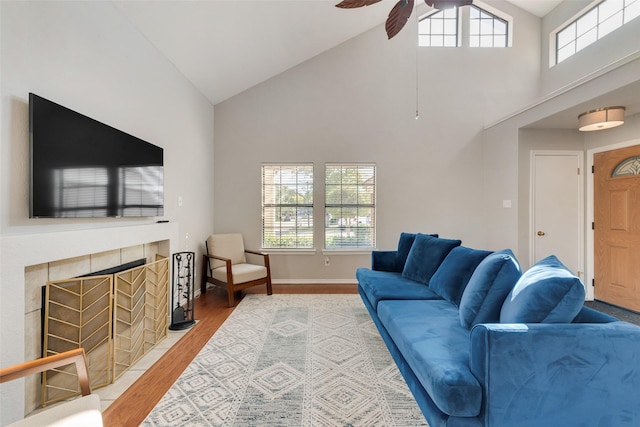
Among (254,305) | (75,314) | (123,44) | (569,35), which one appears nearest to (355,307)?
(254,305)

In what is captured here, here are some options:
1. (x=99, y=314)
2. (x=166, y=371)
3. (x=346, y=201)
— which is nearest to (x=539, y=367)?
(x=166, y=371)

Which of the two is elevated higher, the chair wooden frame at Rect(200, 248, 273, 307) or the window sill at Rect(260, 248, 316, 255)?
the window sill at Rect(260, 248, 316, 255)

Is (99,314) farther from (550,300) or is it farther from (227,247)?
(550,300)

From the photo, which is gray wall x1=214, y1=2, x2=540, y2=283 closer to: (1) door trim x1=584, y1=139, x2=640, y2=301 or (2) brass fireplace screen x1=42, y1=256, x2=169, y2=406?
(1) door trim x1=584, y1=139, x2=640, y2=301

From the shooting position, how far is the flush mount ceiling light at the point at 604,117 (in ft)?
9.87

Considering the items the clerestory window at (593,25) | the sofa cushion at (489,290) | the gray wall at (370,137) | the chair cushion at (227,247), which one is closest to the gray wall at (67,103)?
the chair cushion at (227,247)

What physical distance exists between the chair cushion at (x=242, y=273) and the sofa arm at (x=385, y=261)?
157cm

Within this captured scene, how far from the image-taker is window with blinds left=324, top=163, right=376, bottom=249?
4.59 meters

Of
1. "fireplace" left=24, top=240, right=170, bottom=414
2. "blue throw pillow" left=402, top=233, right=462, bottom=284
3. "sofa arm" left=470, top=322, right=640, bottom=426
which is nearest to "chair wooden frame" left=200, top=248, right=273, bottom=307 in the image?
"fireplace" left=24, top=240, right=170, bottom=414

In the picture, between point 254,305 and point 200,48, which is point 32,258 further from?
point 200,48

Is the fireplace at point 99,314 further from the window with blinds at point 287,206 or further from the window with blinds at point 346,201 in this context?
the window with blinds at point 346,201

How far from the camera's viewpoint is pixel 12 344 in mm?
1394

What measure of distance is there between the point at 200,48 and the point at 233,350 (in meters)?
3.31

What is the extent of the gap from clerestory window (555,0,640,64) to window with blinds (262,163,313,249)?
449cm
